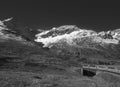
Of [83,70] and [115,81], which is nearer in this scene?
[115,81]

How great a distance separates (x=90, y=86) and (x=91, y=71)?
4125 centimetres

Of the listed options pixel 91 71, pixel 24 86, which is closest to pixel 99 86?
pixel 24 86

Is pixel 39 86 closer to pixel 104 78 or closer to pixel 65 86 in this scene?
pixel 65 86

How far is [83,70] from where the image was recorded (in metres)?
115

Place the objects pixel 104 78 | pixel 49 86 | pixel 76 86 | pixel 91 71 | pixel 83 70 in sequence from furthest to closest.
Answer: pixel 83 70 < pixel 91 71 < pixel 104 78 < pixel 76 86 < pixel 49 86

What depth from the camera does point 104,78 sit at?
252 ft

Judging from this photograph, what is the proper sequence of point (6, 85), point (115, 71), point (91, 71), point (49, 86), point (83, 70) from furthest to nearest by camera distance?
point (83, 70) < point (91, 71) < point (115, 71) < point (49, 86) < point (6, 85)

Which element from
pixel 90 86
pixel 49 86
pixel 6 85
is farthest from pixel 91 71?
pixel 6 85

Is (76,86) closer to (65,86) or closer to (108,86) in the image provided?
(65,86)

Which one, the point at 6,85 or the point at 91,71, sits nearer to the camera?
the point at 6,85

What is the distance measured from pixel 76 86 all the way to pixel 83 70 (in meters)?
50.5

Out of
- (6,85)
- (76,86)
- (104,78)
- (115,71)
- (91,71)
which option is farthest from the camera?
(91,71)

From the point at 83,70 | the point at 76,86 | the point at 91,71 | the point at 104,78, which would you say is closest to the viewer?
the point at 76,86

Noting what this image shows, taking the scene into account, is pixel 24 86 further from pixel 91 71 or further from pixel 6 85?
pixel 91 71
